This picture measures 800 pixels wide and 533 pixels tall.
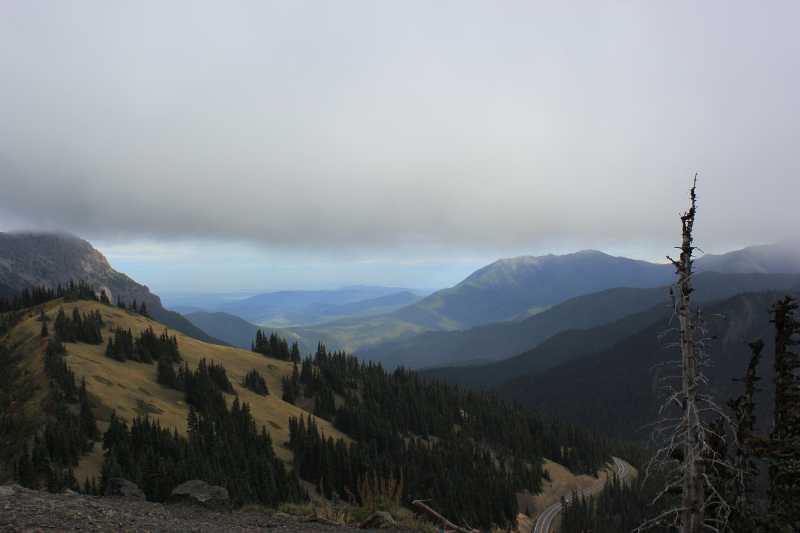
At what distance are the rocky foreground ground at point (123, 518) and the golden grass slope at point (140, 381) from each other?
27552 millimetres

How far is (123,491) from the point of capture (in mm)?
23297

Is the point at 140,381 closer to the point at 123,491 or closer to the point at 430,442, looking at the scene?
the point at 123,491

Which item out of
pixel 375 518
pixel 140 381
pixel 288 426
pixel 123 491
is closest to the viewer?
pixel 375 518

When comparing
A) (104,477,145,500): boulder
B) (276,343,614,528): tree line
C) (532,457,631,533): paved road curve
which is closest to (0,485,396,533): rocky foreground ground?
(104,477,145,500): boulder

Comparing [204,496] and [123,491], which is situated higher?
[204,496]

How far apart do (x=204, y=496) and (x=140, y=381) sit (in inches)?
2792

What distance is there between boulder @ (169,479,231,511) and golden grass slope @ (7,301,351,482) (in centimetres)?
2533

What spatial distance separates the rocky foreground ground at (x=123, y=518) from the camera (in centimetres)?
1456

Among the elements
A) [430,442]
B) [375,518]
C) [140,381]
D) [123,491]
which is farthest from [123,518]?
[430,442]

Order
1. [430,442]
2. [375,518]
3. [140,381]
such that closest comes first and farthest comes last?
[375,518]
[140,381]
[430,442]

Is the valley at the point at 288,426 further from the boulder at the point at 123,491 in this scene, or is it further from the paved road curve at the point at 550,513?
the paved road curve at the point at 550,513

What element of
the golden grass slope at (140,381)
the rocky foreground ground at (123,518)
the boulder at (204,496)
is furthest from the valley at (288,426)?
the boulder at (204,496)

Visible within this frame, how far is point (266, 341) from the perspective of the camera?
160 meters

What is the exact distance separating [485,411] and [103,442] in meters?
135
